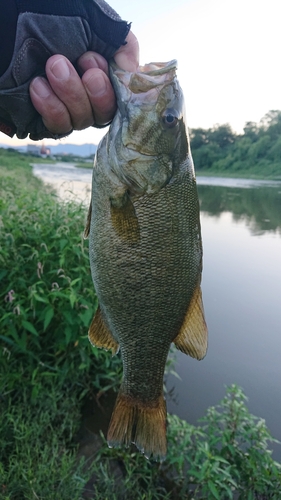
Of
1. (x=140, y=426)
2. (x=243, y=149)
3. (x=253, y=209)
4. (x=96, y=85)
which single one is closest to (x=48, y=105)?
(x=96, y=85)

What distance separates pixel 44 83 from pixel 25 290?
228cm

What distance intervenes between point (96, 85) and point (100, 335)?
1202mm

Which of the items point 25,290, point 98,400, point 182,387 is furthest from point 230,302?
point 25,290

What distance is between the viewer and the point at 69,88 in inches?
65.5

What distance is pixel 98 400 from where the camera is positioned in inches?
153

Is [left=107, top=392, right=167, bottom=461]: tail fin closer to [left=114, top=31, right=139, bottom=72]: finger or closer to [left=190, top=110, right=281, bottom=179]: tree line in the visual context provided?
[left=114, top=31, right=139, bottom=72]: finger

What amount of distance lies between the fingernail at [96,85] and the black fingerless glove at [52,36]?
0.41 ft

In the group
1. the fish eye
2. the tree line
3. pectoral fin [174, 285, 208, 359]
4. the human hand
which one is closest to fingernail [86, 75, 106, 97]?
the human hand

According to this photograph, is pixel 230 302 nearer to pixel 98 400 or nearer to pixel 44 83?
pixel 98 400

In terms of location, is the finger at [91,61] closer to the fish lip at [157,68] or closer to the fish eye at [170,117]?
the fish lip at [157,68]

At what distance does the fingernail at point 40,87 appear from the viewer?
167 cm

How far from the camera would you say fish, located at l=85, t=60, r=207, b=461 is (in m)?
1.74

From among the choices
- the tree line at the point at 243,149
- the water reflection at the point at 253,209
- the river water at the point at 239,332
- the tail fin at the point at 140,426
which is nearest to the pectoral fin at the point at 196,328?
the tail fin at the point at 140,426

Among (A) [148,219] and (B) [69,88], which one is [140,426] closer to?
(A) [148,219]
